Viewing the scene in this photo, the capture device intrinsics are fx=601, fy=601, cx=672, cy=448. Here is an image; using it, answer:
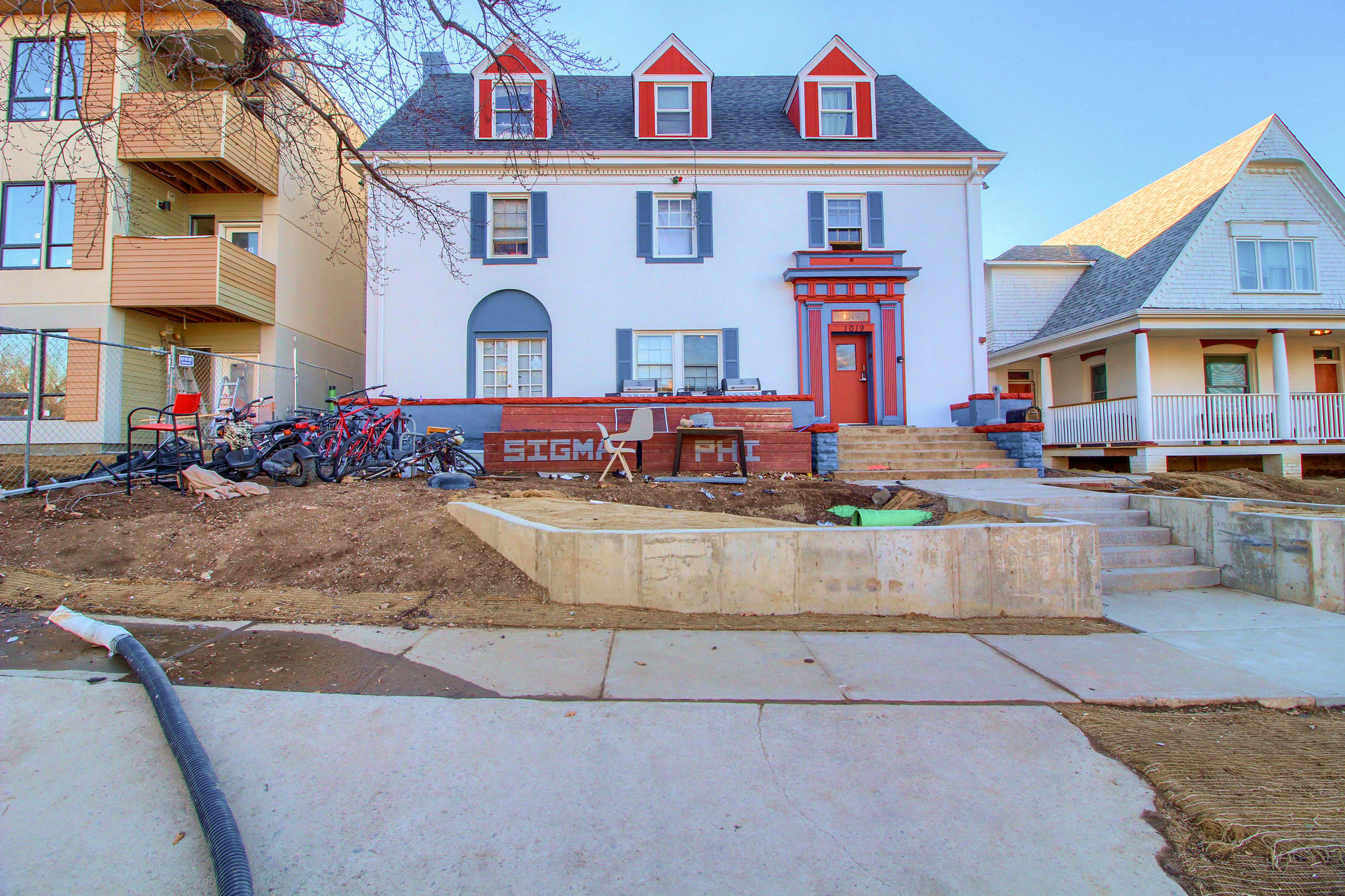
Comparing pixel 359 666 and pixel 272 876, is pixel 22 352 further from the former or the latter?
pixel 272 876

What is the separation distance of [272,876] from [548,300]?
1233cm

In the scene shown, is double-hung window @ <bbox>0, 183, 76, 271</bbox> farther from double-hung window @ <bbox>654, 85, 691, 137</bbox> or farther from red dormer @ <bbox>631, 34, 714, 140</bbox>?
double-hung window @ <bbox>654, 85, 691, 137</bbox>

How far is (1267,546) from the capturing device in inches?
218

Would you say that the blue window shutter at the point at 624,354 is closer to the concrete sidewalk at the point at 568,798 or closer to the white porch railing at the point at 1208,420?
→ the concrete sidewalk at the point at 568,798

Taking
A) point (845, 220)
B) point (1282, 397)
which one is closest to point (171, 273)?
point (845, 220)

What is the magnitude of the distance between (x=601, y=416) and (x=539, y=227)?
550 centimetres

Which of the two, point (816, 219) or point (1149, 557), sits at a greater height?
point (816, 219)

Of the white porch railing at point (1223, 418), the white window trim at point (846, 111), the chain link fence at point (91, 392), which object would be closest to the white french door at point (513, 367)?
the chain link fence at point (91, 392)

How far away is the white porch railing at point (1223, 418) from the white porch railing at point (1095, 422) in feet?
0.05

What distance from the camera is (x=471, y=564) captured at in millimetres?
5098

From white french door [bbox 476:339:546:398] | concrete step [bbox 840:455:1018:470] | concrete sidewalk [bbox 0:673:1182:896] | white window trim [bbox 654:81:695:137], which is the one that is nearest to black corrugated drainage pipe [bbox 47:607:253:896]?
concrete sidewalk [bbox 0:673:1182:896]

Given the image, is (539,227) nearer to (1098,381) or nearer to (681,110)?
(681,110)

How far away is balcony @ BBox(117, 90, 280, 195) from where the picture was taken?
11.9 m

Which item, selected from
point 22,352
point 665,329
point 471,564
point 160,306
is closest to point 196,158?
point 160,306
